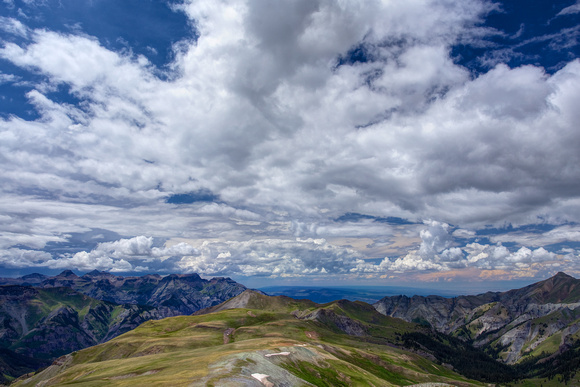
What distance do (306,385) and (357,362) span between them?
107964mm

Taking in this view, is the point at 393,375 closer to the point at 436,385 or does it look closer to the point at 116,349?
the point at 436,385

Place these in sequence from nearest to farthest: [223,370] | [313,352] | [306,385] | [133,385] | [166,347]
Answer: [133,385], [223,370], [306,385], [313,352], [166,347]

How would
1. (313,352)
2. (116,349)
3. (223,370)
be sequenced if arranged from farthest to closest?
(116,349)
(313,352)
(223,370)

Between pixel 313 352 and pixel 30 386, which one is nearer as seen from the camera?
pixel 313 352

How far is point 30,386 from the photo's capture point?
191000mm

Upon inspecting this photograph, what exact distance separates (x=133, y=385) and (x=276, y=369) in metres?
38.0

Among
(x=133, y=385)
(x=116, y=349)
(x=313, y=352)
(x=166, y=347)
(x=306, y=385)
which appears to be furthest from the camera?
(x=116, y=349)

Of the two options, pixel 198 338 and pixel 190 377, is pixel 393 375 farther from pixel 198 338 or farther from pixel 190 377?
pixel 190 377

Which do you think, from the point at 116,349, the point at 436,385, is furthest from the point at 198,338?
the point at 436,385

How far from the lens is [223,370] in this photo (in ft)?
255

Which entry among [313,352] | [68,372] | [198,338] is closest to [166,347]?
[198,338]

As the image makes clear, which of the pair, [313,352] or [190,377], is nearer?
[190,377]

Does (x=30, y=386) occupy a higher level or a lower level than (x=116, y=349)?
lower

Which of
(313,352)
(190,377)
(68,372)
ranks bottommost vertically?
(68,372)
